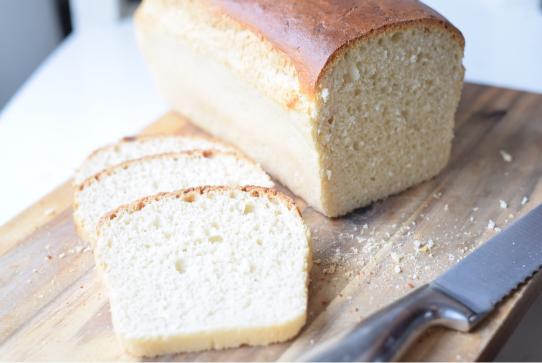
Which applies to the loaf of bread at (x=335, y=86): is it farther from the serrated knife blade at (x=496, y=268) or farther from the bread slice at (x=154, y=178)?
the serrated knife blade at (x=496, y=268)

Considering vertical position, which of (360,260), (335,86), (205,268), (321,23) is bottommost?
(360,260)

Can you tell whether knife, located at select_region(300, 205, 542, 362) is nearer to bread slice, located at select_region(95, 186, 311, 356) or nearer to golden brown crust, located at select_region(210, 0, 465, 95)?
bread slice, located at select_region(95, 186, 311, 356)

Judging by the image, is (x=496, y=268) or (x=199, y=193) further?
(x=199, y=193)

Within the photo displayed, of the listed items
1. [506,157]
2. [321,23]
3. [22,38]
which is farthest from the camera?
[22,38]

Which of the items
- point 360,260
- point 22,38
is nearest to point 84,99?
point 22,38

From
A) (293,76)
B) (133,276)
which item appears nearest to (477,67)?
(293,76)

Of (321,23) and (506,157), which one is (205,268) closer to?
(321,23)
